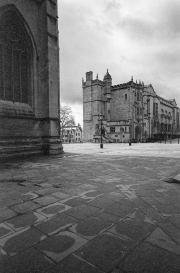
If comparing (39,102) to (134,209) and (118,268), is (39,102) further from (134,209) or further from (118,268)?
(118,268)

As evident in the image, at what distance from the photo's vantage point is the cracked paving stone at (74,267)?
1.55 metres

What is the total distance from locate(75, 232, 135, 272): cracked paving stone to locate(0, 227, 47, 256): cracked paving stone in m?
0.58

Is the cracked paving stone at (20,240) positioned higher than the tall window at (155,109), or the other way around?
the tall window at (155,109)

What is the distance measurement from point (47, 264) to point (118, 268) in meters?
0.67

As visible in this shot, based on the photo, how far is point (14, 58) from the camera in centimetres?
1091

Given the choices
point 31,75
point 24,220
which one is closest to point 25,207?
point 24,220

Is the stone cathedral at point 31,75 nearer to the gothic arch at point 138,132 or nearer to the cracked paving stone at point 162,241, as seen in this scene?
the cracked paving stone at point 162,241

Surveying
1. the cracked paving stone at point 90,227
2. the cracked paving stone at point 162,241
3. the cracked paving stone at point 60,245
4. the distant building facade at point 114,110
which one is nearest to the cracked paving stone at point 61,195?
the cracked paving stone at point 90,227

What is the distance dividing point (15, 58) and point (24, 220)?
441 inches

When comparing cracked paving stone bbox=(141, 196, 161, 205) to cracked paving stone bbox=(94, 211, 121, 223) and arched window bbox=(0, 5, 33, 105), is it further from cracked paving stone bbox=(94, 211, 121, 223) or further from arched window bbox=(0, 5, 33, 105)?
arched window bbox=(0, 5, 33, 105)

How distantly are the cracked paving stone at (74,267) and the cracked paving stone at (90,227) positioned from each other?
0.40 meters

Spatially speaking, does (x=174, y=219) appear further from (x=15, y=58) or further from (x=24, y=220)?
(x=15, y=58)

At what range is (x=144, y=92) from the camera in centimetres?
5547

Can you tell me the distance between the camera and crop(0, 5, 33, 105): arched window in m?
10.3
